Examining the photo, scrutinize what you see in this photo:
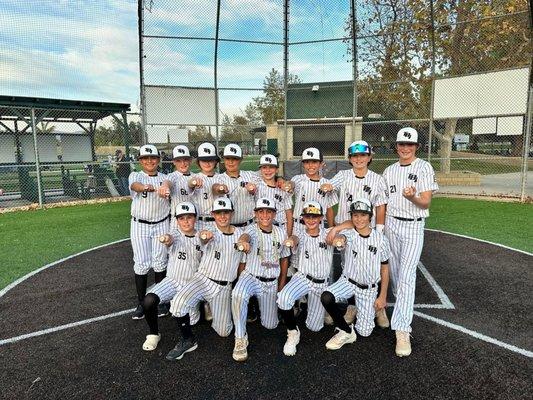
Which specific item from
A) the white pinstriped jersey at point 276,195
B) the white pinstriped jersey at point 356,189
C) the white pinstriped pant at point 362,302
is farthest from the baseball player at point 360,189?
the white pinstriped jersey at point 276,195

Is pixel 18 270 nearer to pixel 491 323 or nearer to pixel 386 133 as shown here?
pixel 491 323

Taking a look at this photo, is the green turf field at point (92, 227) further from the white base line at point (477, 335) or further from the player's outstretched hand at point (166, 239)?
the white base line at point (477, 335)

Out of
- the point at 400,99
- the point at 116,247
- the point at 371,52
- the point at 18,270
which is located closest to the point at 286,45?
the point at 371,52

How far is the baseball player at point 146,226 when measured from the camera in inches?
189

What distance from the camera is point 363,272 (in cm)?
404

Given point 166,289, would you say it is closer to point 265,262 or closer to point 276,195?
point 265,262

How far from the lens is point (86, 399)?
317 centimetres

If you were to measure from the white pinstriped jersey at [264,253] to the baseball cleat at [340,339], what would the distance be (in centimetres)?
93

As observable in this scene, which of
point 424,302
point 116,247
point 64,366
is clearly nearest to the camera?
point 64,366

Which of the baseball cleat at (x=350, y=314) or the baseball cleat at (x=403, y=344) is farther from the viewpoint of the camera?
the baseball cleat at (x=350, y=314)

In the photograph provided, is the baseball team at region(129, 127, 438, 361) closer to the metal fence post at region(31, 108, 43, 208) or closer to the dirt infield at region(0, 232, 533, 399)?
the dirt infield at region(0, 232, 533, 399)

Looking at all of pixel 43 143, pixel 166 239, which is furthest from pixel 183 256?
pixel 43 143

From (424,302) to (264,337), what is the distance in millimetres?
2312

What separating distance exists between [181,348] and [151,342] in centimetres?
37
